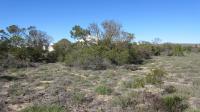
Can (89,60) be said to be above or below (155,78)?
above

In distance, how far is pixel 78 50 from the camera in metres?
32.2

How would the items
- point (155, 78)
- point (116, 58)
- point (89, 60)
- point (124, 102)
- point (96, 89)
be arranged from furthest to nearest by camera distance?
1. point (116, 58)
2. point (89, 60)
3. point (155, 78)
4. point (96, 89)
5. point (124, 102)

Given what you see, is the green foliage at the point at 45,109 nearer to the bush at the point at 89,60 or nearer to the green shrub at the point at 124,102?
the green shrub at the point at 124,102

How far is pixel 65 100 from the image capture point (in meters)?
12.2

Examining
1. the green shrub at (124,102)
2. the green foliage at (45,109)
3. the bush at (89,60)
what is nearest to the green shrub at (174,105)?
the green shrub at (124,102)

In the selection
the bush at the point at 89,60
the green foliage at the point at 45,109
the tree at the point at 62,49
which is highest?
the tree at the point at 62,49

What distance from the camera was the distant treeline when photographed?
28.9 meters

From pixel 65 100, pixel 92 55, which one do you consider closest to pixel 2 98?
pixel 65 100

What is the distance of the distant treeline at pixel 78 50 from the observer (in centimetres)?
2886

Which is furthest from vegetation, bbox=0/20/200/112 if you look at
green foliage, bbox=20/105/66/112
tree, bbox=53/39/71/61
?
tree, bbox=53/39/71/61

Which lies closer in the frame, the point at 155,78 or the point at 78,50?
the point at 155,78

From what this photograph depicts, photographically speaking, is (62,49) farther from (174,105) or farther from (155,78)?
(174,105)

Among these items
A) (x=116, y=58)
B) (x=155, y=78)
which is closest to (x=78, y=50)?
(x=116, y=58)

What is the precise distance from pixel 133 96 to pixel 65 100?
2.57 metres
